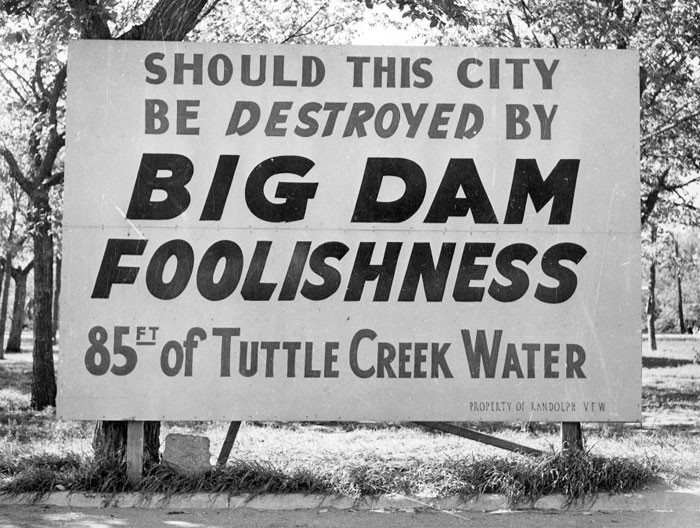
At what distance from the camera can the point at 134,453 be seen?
7266 millimetres

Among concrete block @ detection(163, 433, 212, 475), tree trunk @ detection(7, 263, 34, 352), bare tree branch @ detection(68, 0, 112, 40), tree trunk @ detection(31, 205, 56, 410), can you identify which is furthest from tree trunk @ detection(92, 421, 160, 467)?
tree trunk @ detection(7, 263, 34, 352)

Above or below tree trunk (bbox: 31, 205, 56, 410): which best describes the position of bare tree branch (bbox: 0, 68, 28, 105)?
above

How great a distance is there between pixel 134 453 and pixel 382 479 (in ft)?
7.03

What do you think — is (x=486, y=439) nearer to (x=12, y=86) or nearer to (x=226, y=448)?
(x=226, y=448)

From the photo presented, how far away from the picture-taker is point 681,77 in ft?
47.0

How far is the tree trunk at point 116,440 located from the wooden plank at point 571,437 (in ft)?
11.9

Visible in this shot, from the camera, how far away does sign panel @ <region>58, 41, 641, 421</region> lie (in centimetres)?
734

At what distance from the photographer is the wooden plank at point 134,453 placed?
7203 mm

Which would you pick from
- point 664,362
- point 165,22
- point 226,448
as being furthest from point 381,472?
point 664,362

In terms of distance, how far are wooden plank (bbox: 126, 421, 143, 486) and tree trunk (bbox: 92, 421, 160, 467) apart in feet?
0.57

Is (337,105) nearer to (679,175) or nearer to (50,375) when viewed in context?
(50,375)

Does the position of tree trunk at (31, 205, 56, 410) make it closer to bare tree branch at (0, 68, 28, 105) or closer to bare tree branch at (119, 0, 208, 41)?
Answer: bare tree branch at (0, 68, 28, 105)

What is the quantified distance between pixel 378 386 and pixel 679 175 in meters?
16.1

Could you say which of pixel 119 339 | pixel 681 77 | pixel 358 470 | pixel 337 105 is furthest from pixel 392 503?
pixel 681 77
